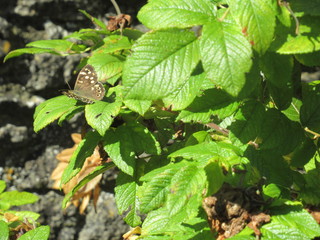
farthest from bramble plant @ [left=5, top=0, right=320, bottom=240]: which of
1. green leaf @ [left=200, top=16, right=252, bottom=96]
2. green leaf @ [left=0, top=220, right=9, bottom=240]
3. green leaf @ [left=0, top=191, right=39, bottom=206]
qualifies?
green leaf @ [left=0, top=191, right=39, bottom=206]

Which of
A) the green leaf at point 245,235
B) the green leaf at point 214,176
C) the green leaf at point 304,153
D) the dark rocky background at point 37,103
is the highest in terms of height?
the green leaf at point 214,176

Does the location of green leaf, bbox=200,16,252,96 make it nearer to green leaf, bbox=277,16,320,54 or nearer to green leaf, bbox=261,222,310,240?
green leaf, bbox=277,16,320,54

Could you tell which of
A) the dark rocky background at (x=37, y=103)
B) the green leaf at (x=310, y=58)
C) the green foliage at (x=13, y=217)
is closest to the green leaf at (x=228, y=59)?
the green leaf at (x=310, y=58)

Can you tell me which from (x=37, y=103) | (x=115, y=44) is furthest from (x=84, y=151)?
(x=37, y=103)

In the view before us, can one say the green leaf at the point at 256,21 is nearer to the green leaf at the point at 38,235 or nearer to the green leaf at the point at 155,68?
the green leaf at the point at 155,68

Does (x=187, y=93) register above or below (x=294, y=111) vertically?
above

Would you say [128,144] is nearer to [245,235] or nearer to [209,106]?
[209,106]
